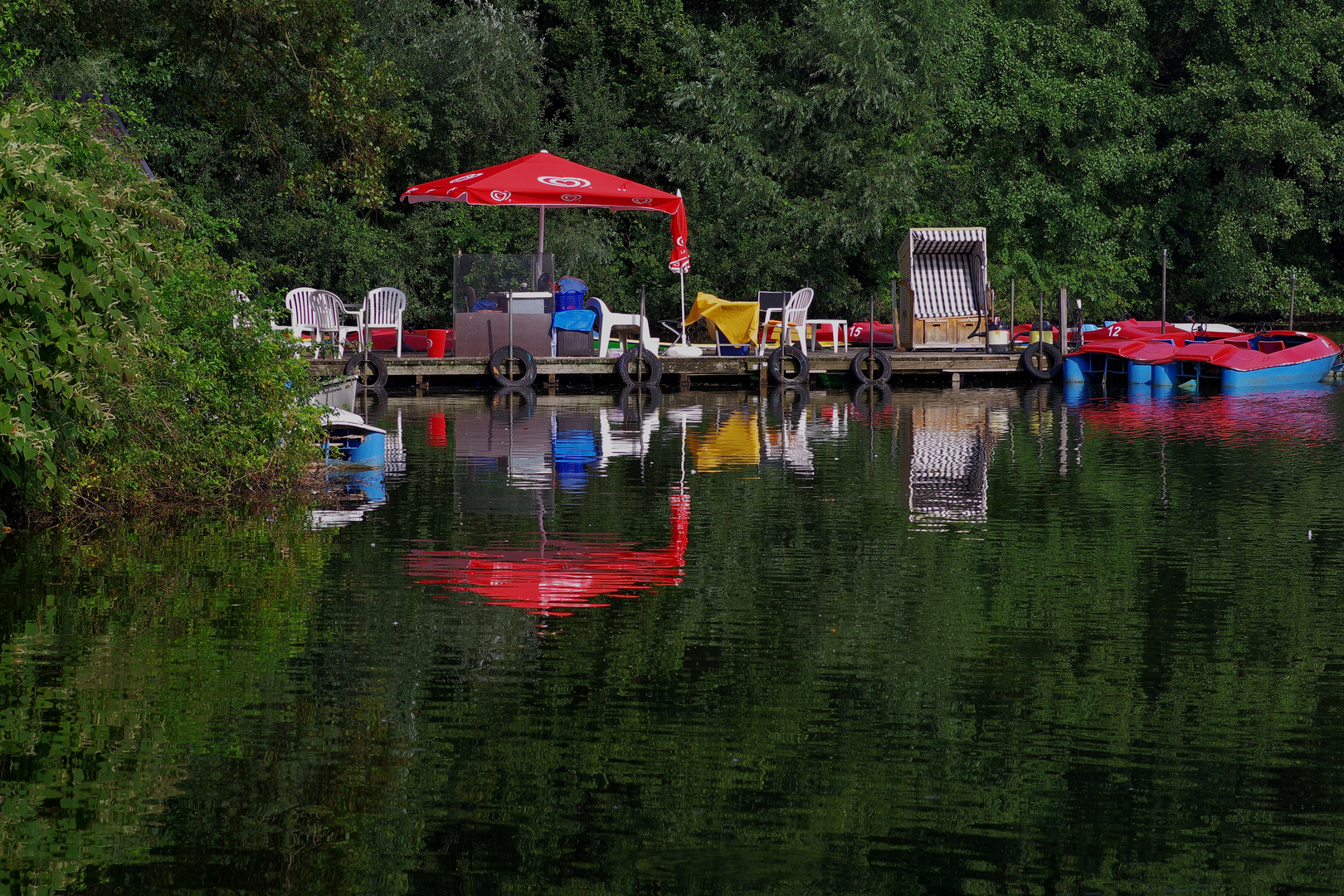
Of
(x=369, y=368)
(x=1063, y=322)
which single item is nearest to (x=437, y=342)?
(x=369, y=368)

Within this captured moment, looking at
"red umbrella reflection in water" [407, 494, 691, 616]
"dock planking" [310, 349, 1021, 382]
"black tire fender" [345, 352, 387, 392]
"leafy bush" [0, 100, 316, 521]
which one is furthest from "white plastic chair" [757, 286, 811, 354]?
"red umbrella reflection in water" [407, 494, 691, 616]

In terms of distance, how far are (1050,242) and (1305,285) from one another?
22.9 feet

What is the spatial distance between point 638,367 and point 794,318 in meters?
3.04

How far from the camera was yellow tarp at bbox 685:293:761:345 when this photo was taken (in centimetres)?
2491

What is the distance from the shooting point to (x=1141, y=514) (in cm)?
1106

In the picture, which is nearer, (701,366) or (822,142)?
(701,366)

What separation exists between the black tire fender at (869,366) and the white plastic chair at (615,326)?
3.26m

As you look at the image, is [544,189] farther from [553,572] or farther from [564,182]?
[553,572]

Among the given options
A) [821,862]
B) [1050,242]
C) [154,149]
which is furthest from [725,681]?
[1050,242]

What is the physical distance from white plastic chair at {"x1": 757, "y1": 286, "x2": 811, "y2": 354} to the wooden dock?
16.3 inches

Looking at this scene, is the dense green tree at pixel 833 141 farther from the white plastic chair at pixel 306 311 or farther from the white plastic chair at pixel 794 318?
the white plastic chair at pixel 794 318

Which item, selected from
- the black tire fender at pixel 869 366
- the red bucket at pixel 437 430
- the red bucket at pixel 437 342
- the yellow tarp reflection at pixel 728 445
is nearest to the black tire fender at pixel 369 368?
the red bucket at pixel 437 342

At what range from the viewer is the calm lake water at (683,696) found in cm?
458

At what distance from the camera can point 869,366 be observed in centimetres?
2447
